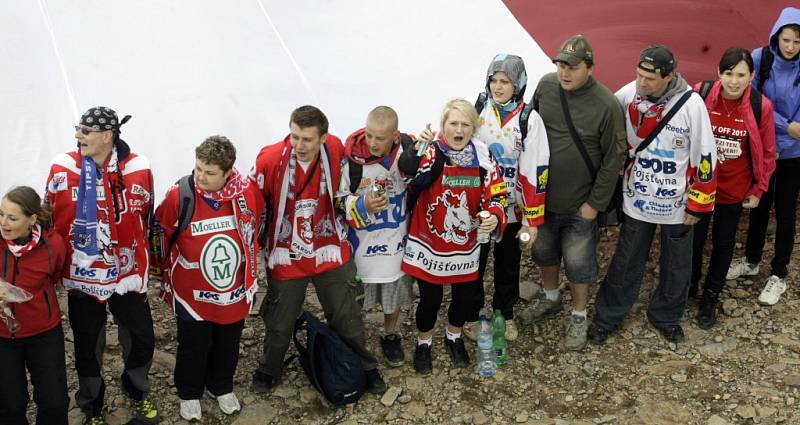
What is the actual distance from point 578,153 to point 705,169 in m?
0.66

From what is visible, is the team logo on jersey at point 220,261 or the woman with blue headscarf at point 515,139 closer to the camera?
the team logo on jersey at point 220,261

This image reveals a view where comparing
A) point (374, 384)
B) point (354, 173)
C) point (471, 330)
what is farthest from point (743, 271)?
point (354, 173)

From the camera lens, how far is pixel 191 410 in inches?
160

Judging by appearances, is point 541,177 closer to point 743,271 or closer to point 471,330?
point 471,330

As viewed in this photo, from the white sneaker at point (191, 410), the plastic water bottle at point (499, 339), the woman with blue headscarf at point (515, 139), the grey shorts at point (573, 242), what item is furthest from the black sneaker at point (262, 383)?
the grey shorts at point (573, 242)

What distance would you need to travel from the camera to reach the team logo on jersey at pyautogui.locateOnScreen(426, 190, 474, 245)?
4.07 m

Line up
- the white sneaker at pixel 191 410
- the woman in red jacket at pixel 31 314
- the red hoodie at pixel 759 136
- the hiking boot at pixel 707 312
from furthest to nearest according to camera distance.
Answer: the hiking boot at pixel 707 312 < the red hoodie at pixel 759 136 < the white sneaker at pixel 191 410 < the woman in red jacket at pixel 31 314

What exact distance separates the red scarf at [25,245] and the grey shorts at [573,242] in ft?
8.61

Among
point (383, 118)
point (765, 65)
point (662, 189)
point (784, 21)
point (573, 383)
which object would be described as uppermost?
point (784, 21)

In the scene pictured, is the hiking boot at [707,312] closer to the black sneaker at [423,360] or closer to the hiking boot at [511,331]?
the hiking boot at [511,331]

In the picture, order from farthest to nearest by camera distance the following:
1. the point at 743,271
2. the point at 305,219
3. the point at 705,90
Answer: the point at 743,271 < the point at 705,90 < the point at 305,219

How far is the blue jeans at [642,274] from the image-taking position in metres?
4.52

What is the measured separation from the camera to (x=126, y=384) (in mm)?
4051

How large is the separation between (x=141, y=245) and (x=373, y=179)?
45.0 inches
